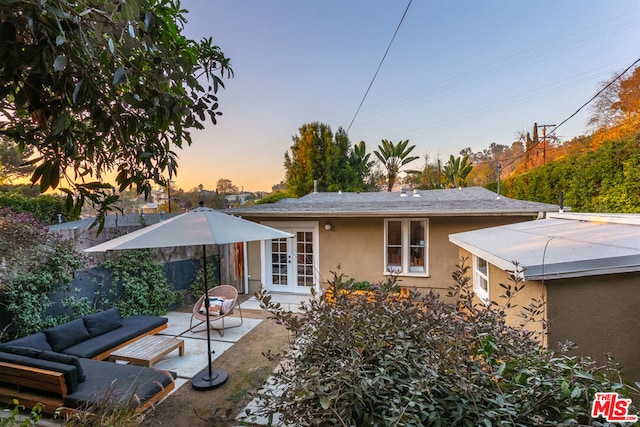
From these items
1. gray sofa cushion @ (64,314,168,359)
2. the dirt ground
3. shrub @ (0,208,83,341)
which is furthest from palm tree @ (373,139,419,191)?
shrub @ (0,208,83,341)

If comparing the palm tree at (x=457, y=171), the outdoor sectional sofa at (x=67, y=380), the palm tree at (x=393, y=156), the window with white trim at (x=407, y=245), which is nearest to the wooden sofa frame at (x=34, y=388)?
the outdoor sectional sofa at (x=67, y=380)

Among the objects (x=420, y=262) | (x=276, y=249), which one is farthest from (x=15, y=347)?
(x=420, y=262)

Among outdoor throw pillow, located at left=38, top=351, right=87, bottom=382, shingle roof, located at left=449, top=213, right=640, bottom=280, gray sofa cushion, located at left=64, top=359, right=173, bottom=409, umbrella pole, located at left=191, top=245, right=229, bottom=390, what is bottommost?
umbrella pole, located at left=191, top=245, right=229, bottom=390

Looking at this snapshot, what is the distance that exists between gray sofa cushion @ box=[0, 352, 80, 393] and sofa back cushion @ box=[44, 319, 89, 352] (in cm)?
88

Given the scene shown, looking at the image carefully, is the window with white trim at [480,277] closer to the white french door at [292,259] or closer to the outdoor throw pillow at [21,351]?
the white french door at [292,259]

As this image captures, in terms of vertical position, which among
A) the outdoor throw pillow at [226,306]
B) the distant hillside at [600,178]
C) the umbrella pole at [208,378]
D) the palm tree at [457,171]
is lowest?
the umbrella pole at [208,378]

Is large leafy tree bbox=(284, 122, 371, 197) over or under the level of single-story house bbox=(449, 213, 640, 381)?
over

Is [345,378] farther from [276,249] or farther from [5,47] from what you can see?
[276,249]

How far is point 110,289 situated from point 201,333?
7.49 ft

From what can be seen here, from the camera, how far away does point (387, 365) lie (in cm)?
170

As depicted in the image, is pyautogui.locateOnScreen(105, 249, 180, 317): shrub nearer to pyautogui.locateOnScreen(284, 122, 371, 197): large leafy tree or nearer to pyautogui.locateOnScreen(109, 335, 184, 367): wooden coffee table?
pyautogui.locateOnScreen(109, 335, 184, 367): wooden coffee table

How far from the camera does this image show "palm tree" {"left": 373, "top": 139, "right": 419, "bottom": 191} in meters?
22.5

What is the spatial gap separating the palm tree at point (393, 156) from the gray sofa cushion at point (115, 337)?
64.6ft

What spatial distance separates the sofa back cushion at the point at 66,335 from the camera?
469 centimetres
